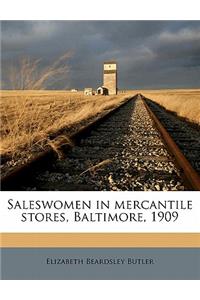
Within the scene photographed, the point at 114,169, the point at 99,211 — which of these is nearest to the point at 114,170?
the point at 114,169

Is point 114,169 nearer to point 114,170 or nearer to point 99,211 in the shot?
point 114,170

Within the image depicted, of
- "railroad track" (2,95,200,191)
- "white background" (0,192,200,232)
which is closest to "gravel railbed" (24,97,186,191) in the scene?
"railroad track" (2,95,200,191)

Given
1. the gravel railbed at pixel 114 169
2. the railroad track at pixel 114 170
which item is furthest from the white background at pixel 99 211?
the gravel railbed at pixel 114 169

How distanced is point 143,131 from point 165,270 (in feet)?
16.1

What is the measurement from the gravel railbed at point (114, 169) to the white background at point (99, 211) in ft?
1.15

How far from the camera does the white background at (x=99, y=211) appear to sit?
3158 mm

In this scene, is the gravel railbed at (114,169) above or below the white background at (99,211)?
above

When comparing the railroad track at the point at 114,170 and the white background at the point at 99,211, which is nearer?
the white background at the point at 99,211

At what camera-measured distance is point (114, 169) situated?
4.39 meters

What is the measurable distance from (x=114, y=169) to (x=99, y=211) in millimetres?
1181

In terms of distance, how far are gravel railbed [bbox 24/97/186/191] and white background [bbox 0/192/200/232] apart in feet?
1.15

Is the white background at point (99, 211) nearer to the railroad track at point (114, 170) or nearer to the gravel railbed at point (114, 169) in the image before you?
the railroad track at point (114, 170)

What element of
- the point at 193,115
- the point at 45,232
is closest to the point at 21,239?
the point at 45,232
